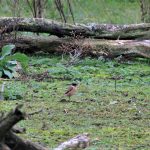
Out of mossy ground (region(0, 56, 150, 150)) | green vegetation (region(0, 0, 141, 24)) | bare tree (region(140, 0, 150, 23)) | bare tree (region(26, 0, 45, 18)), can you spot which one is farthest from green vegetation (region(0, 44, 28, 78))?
green vegetation (region(0, 0, 141, 24))

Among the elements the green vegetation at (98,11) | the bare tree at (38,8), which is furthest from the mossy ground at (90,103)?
the green vegetation at (98,11)

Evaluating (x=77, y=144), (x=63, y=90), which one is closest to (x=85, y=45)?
(x=63, y=90)

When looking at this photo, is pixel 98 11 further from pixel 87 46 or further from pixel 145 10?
pixel 87 46

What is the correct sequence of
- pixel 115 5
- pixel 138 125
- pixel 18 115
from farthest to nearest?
pixel 115 5
pixel 138 125
pixel 18 115

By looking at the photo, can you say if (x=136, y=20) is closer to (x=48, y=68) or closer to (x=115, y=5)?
(x=115, y=5)

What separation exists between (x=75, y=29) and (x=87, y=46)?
0.37 metres

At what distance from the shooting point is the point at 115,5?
61.0 ft

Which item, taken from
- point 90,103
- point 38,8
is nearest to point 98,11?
point 38,8

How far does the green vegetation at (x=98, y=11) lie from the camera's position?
16297 mm

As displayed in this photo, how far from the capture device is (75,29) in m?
10.5

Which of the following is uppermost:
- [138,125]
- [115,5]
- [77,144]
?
[77,144]

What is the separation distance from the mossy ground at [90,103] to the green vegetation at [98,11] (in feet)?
19.8

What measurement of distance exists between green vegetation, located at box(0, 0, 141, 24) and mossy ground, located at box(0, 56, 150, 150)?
604 cm

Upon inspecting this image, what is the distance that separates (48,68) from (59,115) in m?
3.09
